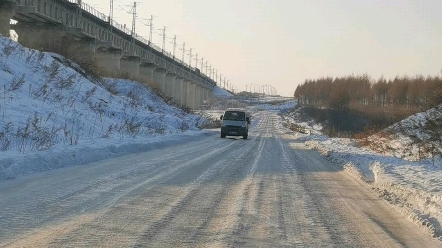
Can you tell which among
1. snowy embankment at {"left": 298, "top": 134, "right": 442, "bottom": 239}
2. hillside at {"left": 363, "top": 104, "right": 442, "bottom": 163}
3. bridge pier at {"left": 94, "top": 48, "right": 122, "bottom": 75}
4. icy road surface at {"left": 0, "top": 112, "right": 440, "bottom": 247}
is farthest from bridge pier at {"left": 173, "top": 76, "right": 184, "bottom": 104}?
icy road surface at {"left": 0, "top": 112, "right": 440, "bottom": 247}

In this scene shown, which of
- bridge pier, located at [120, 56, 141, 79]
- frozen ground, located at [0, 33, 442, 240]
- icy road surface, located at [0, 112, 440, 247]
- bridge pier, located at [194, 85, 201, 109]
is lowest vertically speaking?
icy road surface, located at [0, 112, 440, 247]

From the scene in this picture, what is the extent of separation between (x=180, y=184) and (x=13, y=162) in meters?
4.10

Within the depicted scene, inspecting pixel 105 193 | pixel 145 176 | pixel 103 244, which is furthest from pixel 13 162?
pixel 103 244

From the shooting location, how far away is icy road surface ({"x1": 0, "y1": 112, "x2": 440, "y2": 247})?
554 centimetres

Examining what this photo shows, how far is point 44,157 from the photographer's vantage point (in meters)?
12.0

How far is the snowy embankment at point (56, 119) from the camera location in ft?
41.9

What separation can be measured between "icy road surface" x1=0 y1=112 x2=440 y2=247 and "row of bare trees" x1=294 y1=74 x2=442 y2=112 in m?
72.7

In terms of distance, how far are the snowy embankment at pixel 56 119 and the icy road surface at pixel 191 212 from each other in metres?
1.32

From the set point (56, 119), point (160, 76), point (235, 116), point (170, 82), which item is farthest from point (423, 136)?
point (170, 82)

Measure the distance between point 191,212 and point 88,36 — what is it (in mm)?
46580

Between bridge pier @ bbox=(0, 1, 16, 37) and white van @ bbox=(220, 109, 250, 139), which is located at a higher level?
bridge pier @ bbox=(0, 1, 16, 37)

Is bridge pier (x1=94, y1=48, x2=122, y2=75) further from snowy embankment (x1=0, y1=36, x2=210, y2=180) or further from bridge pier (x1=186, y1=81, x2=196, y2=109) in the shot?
bridge pier (x1=186, y1=81, x2=196, y2=109)

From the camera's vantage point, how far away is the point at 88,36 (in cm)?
5016

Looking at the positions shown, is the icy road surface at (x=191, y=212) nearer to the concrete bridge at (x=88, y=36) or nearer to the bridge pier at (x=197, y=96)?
the concrete bridge at (x=88, y=36)
